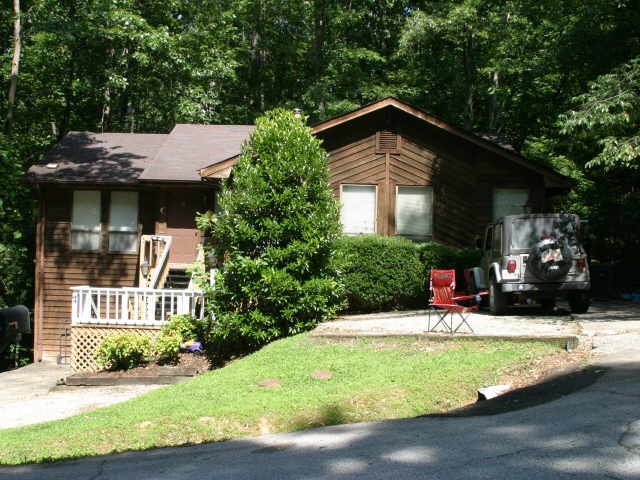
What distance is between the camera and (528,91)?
2973cm

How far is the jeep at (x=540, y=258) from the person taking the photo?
1407cm

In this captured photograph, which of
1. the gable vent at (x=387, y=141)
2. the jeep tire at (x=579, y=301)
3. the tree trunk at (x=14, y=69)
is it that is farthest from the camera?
the tree trunk at (x=14, y=69)

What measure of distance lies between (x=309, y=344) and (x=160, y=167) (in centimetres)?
1065

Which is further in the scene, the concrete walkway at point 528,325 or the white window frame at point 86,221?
the white window frame at point 86,221

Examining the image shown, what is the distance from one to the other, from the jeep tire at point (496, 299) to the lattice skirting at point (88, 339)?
24.6ft

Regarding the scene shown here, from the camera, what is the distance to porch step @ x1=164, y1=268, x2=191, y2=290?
786 inches

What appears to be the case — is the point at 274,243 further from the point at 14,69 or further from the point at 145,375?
the point at 14,69

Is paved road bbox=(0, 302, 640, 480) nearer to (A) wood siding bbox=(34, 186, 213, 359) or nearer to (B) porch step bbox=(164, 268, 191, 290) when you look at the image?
(B) porch step bbox=(164, 268, 191, 290)

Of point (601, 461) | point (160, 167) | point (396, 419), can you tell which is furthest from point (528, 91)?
point (601, 461)

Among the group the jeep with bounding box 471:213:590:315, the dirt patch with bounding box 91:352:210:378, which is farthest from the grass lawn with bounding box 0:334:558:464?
the jeep with bounding box 471:213:590:315

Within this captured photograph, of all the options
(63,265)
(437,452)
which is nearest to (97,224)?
(63,265)

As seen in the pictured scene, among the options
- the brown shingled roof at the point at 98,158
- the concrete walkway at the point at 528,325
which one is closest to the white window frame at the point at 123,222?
the brown shingled roof at the point at 98,158

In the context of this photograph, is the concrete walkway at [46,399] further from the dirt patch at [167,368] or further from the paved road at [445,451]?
the paved road at [445,451]

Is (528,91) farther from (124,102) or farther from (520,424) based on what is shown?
(520,424)
